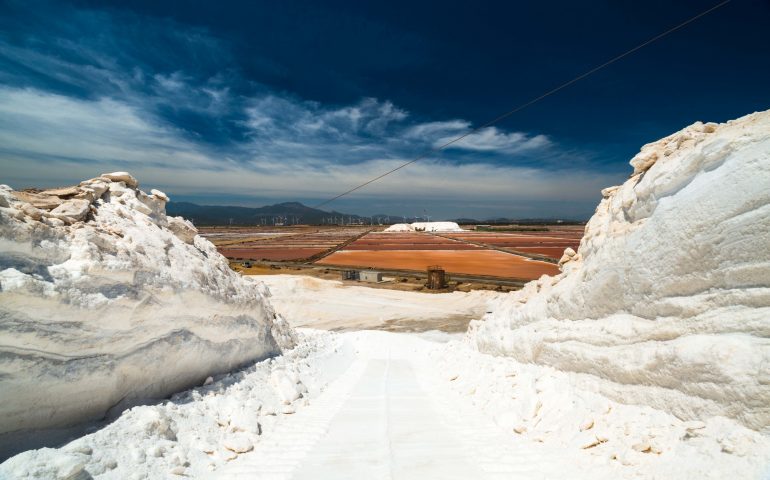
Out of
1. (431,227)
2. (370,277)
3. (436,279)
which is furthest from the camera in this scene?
(431,227)

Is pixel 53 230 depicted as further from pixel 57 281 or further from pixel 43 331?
pixel 43 331

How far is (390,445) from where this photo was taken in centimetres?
365

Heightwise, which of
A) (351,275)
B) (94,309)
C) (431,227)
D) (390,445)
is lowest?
(390,445)

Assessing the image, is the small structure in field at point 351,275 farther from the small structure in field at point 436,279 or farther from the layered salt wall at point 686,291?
the layered salt wall at point 686,291

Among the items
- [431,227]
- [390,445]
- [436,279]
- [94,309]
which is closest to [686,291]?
[390,445]

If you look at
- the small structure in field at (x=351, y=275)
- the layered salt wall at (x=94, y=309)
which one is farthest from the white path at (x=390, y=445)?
the small structure in field at (x=351, y=275)

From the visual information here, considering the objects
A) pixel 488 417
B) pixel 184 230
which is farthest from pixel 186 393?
pixel 488 417

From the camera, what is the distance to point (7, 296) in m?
2.89

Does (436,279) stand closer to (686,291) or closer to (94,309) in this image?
(686,291)

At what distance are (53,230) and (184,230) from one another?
8.64 ft

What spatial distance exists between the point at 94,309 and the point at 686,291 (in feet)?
17.8

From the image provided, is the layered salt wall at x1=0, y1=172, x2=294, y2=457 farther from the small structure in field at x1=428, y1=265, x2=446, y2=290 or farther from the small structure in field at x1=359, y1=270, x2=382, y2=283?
the small structure in field at x1=359, y1=270, x2=382, y2=283

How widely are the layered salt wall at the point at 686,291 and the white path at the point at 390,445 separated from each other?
1.19 m

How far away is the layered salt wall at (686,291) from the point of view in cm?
288
